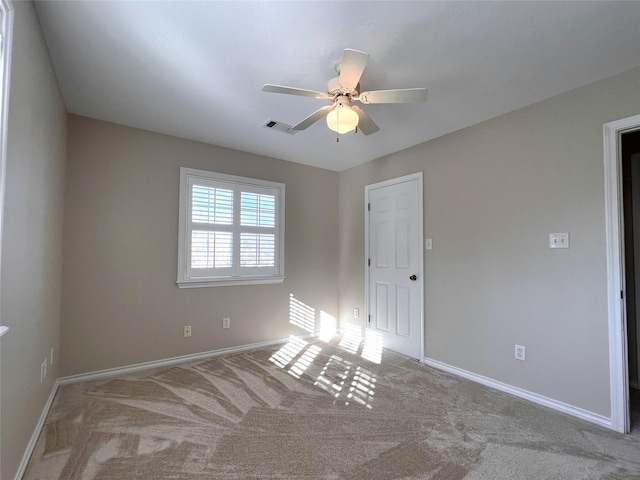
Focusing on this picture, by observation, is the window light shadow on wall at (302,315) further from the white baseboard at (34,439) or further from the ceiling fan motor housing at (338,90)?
the ceiling fan motor housing at (338,90)

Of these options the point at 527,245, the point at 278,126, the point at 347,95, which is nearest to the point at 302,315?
the point at 278,126

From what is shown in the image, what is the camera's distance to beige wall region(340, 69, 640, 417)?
2.23 m

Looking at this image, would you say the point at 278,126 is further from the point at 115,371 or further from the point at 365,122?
the point at 115,371

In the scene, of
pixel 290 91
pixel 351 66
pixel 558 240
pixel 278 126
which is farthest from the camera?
pixel 278 126

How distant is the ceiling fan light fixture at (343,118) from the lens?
6.30ft

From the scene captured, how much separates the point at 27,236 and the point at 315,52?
203 cm

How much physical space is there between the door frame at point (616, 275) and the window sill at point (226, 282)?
3.20 meters

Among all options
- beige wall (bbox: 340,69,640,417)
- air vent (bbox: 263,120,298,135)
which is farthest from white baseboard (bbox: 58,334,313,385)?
air vent (bbox: 263,120,298,135)

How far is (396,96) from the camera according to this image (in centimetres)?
187

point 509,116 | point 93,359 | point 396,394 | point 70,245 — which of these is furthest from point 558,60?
point 93,359

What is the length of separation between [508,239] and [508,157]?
741mm

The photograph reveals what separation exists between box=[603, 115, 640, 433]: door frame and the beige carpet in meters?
0.24

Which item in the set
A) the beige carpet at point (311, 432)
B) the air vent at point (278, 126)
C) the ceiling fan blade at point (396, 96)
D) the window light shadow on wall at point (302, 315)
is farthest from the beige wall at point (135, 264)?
the ceiling fan blade at point (396, 96)

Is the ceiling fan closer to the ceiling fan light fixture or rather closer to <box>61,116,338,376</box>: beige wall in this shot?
the ceiling fan light fixture
